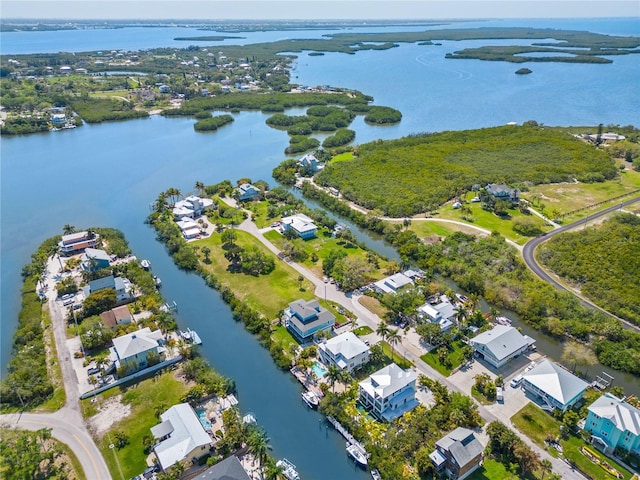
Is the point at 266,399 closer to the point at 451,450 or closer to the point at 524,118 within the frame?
the point at 451,450

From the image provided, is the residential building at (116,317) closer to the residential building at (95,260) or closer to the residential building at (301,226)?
the residential building at (95,260)

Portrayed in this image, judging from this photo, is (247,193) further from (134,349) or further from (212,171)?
(134,349)

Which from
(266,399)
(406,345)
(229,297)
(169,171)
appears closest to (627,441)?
(406,345)

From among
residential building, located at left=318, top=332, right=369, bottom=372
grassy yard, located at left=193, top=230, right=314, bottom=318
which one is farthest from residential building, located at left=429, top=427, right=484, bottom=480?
grassy yard, located at left=193, top=230, right=314, bottom=318

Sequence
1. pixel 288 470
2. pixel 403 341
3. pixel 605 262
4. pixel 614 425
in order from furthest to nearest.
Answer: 1. pixel 605 262
2. pixel 403 341
3. pixel 288 470
4. pixel 614 425

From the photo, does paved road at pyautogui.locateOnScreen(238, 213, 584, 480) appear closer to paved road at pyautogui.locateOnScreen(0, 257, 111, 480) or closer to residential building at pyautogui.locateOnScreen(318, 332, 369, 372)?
residential building at pyautogui.locateOnScreen(318, 332, 369, 372)

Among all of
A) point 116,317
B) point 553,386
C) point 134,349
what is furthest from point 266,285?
point 553,386
